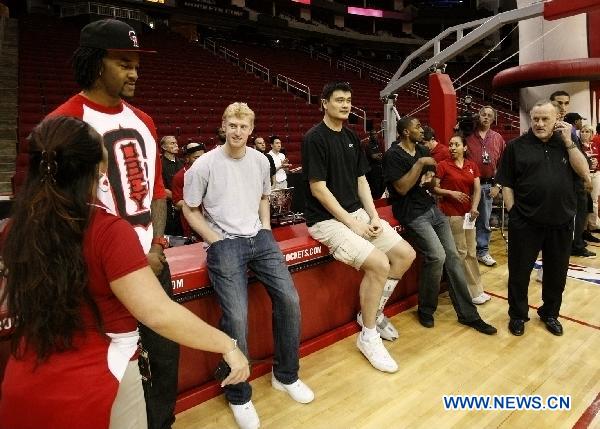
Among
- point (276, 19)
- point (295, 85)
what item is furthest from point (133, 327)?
point (276, 19)

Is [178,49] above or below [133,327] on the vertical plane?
above

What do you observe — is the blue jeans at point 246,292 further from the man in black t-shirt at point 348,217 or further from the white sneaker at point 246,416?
the man in black t-shirt at point 348,217

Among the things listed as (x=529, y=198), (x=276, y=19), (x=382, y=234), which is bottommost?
(x=382, y=234)

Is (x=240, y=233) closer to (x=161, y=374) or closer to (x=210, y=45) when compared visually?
(x=161, y=374)

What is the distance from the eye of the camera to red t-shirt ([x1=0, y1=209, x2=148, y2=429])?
897mm

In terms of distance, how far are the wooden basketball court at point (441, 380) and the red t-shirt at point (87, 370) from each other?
4.24ft

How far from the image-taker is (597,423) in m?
2.02

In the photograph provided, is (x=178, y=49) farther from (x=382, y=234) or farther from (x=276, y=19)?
(x=382, y=234)

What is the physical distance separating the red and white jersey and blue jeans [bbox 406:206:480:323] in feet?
6.59

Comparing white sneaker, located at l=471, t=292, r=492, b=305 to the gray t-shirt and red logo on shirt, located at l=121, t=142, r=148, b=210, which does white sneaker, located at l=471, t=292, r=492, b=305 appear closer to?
the gray t-shirt

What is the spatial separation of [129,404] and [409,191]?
249 centimetres

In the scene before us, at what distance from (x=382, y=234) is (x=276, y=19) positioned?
1998 centimetres

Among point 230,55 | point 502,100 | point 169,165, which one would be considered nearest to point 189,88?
point 230,55

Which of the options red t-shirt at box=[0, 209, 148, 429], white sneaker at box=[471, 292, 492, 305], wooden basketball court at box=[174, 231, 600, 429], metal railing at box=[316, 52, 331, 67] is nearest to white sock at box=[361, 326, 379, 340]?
wooden basketball court at box=[174, 231, 600, 429]
